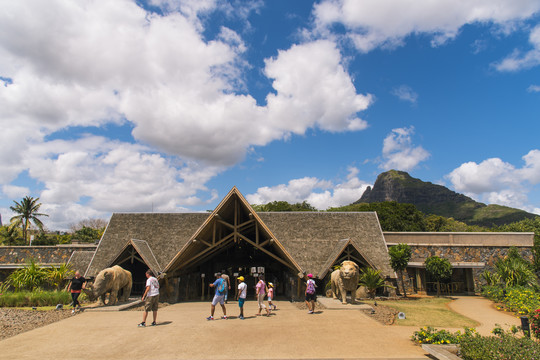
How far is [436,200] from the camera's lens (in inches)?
4316

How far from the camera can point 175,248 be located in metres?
19.3

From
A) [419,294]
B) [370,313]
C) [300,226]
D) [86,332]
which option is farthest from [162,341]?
[419,294]

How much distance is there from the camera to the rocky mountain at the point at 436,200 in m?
83.1

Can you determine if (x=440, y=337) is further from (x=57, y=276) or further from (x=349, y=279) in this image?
(x=57, y=276)

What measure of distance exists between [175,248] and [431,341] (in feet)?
49.7

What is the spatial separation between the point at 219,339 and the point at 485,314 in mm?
11549

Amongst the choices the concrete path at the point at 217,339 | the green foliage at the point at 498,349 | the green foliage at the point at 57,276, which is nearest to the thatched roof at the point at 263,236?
the green foliage at the point at 57,276

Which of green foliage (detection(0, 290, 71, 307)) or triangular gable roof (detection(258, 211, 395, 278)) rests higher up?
triangular gable roof (detection(258, 211, 395, 278))

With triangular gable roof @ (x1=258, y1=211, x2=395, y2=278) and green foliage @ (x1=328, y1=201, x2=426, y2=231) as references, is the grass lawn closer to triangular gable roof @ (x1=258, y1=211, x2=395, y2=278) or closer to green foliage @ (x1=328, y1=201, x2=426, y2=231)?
triangular gable roof @ (x1=258, y1=211, x2=395, y2=278)

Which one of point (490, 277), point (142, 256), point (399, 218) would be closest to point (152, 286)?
point (142, 256)

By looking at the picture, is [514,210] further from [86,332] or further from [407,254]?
[86,332]

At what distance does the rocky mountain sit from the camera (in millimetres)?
83062

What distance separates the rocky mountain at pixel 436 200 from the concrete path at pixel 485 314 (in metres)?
75.7

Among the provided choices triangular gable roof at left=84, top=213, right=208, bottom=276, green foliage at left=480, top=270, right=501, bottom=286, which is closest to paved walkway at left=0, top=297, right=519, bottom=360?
triangular gable roof at left=84, top=213, right=208, bottom=276
